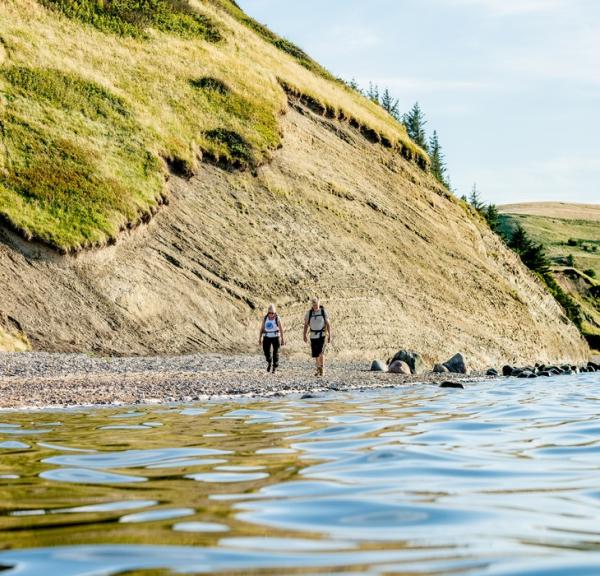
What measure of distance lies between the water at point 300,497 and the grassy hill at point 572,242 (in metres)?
72.2

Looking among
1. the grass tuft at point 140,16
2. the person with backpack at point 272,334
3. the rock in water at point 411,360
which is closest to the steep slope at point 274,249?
the grass tuft at point 140,16

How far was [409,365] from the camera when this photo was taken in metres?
31.3

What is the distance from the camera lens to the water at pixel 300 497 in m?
3.69

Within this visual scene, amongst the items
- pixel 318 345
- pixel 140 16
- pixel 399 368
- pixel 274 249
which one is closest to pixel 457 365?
pixel 399 368

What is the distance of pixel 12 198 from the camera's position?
33094 mm

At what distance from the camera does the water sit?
3.69 meters

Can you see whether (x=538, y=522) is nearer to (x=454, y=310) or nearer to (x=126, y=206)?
(x=126, y=206)

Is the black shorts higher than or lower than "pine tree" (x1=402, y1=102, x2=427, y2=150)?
lower

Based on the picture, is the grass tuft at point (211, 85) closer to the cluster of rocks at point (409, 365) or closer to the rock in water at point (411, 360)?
the cluster of rocks at point (409, 365)

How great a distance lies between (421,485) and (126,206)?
1253 inches

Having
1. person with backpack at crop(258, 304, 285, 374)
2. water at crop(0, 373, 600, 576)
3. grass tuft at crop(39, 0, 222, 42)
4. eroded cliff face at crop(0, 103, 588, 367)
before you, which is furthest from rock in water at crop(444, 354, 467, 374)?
grass tuft at crop(39, 0, 222, 42)

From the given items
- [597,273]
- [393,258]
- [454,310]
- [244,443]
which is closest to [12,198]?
[393,258]

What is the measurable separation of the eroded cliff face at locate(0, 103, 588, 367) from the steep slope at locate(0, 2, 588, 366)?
82mm

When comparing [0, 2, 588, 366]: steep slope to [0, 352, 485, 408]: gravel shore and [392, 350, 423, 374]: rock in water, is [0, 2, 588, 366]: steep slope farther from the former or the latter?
[392, 350, 423, 374]: rock in water
